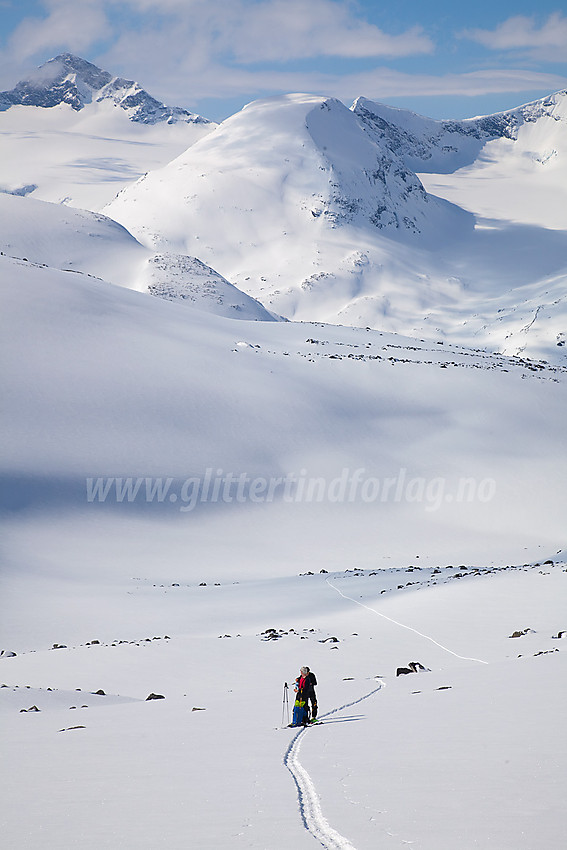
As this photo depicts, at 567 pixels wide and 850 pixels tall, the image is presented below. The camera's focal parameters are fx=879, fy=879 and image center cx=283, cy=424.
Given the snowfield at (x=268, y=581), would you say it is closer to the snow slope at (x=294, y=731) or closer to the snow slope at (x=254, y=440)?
the snow slope at (x=294, y=731)

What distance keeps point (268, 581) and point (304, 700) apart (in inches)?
760

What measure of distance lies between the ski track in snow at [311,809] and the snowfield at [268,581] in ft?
0.12

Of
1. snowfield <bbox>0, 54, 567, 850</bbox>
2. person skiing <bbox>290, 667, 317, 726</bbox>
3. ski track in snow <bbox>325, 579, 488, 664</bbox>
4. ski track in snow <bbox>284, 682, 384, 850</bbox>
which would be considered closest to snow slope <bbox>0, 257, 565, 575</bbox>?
snowfield <bbox>0, 54, 567, 850</bbox>

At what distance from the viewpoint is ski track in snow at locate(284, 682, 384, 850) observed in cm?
760

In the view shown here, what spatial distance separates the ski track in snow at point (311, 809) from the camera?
7.60 meters

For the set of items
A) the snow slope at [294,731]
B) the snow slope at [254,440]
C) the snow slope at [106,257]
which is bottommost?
the snow slope at [294,731]

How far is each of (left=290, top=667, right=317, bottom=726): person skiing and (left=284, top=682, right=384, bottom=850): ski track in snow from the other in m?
2.18

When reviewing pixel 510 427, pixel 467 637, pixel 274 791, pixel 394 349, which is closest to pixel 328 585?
pixel 467 637

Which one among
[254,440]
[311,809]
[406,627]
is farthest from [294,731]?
[254,440]

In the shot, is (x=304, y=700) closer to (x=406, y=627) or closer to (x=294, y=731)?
(x=294, y=731)

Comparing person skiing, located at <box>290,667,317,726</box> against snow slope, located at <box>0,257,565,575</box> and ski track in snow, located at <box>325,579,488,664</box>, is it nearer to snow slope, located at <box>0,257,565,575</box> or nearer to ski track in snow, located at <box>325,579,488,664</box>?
ski track in snow, located at <box>325,579,488,664</box>

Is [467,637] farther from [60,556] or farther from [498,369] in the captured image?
[498,369]

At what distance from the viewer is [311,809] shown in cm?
873

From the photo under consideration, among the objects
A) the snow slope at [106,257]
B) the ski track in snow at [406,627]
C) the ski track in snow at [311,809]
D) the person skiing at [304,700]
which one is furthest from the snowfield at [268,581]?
the snow slope at [106,257]
